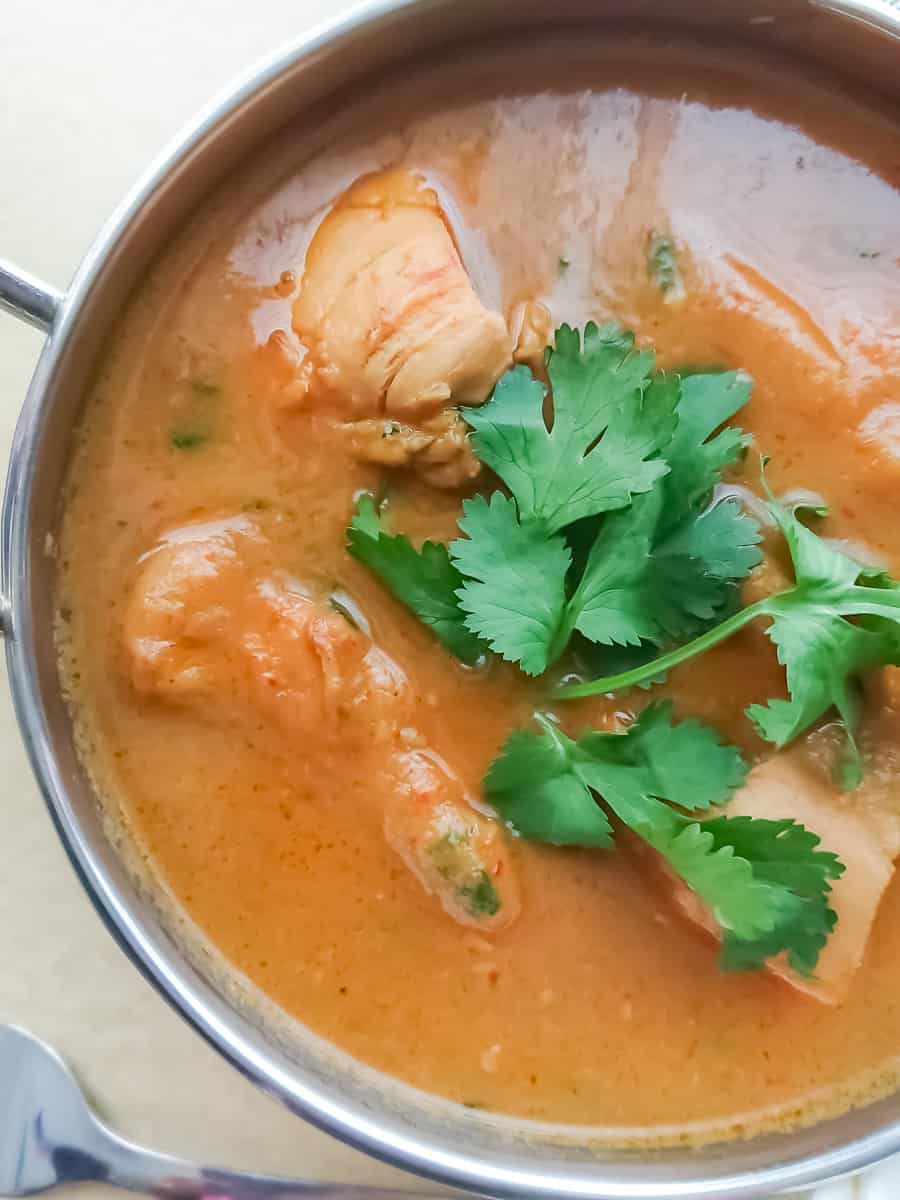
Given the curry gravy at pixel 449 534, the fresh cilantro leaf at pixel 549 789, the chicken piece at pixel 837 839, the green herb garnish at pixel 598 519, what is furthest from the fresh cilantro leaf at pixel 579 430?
the chicken piece at pixel 837 839

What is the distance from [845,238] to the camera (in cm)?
144

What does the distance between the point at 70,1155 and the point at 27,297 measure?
116cm

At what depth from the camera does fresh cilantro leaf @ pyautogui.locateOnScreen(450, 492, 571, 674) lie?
1.29 meters

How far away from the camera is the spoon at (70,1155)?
57.7 inches

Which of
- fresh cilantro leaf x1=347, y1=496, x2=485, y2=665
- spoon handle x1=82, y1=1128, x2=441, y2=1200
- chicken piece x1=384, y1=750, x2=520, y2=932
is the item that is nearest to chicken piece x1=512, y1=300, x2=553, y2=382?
fresh cilantro leaf x1=347, y1=496, x2=485, y2=665

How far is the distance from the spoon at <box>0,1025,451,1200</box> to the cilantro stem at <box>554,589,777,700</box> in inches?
30.8

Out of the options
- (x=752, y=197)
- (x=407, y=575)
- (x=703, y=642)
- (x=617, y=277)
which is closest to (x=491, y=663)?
(x=407, y=575)

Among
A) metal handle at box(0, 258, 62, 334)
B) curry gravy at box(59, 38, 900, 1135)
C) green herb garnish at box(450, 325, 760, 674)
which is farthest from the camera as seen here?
curry gravy at box(59, 38, 900, 1135)

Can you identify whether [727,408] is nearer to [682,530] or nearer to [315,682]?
[682,530]

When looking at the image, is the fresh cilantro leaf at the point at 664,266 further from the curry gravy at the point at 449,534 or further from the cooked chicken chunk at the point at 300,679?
the cooked chicken chunk at the point at 300,679

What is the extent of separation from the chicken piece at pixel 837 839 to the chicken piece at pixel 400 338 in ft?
1.86

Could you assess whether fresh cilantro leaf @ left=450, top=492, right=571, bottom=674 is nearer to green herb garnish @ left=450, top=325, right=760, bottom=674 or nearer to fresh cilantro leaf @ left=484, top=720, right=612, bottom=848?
green herb garnish @ left=450, top=325, right=760, bottom=674

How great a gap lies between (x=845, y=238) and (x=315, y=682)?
37.3 inches

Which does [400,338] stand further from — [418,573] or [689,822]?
[689,822]
